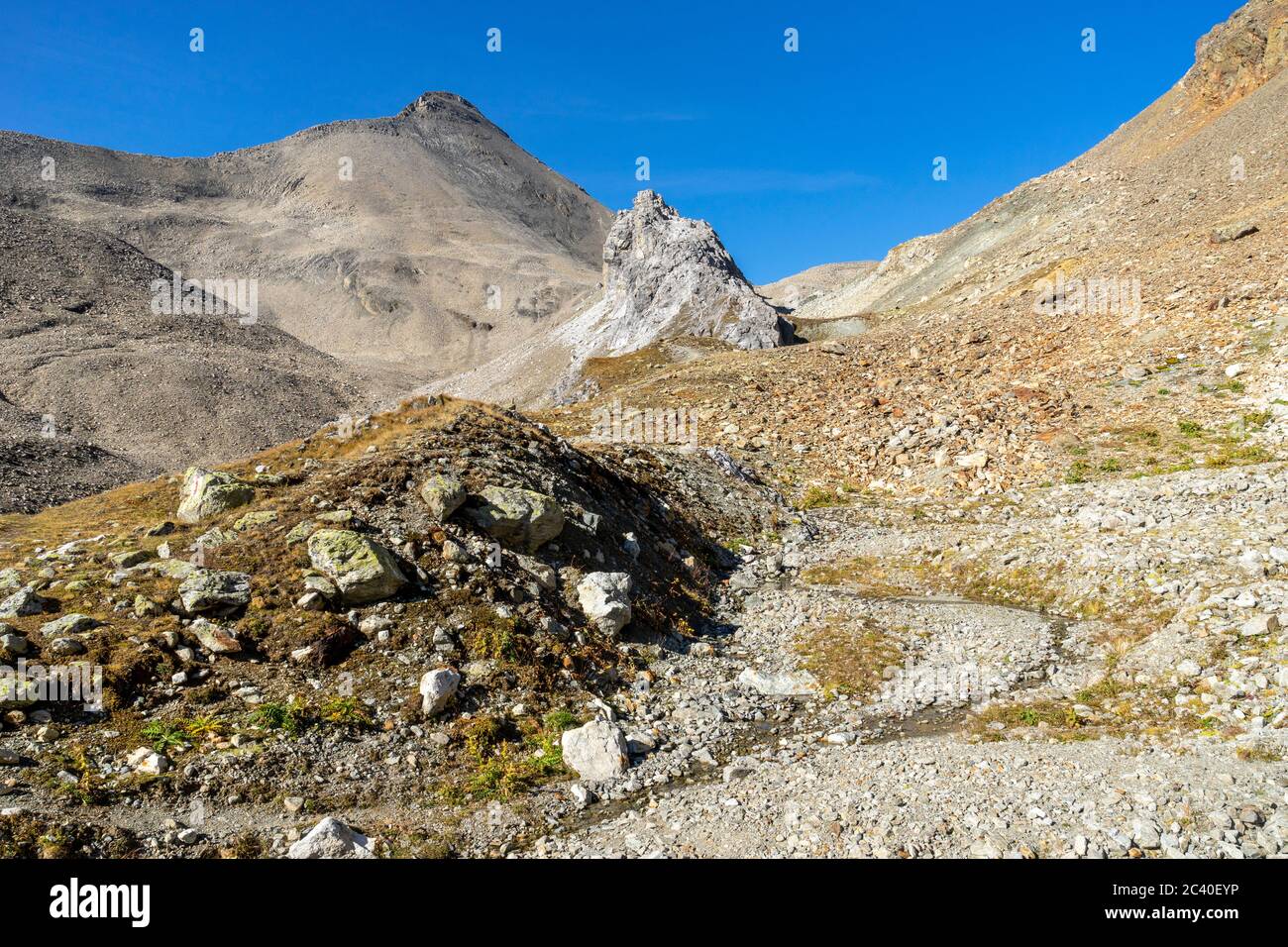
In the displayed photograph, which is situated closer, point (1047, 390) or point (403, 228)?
point (1047, 390)

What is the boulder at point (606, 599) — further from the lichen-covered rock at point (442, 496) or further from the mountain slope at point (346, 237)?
the mountain slope at point (346, 237)

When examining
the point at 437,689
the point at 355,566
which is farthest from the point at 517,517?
the point at 437,689

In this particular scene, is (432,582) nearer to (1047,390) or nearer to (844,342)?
(1047,390)

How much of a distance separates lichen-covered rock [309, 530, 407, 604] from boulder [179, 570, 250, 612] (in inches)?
48.0

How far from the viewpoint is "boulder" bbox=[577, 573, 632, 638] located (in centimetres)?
1331

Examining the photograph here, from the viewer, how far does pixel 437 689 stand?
33.8 feet

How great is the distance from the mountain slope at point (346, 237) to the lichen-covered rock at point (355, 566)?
76.5 metres

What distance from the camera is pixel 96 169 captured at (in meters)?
134

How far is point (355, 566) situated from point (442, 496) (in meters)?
2.52

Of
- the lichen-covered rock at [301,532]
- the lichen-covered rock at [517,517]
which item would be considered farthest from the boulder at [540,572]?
the lichen-covered rock at [301,532]
